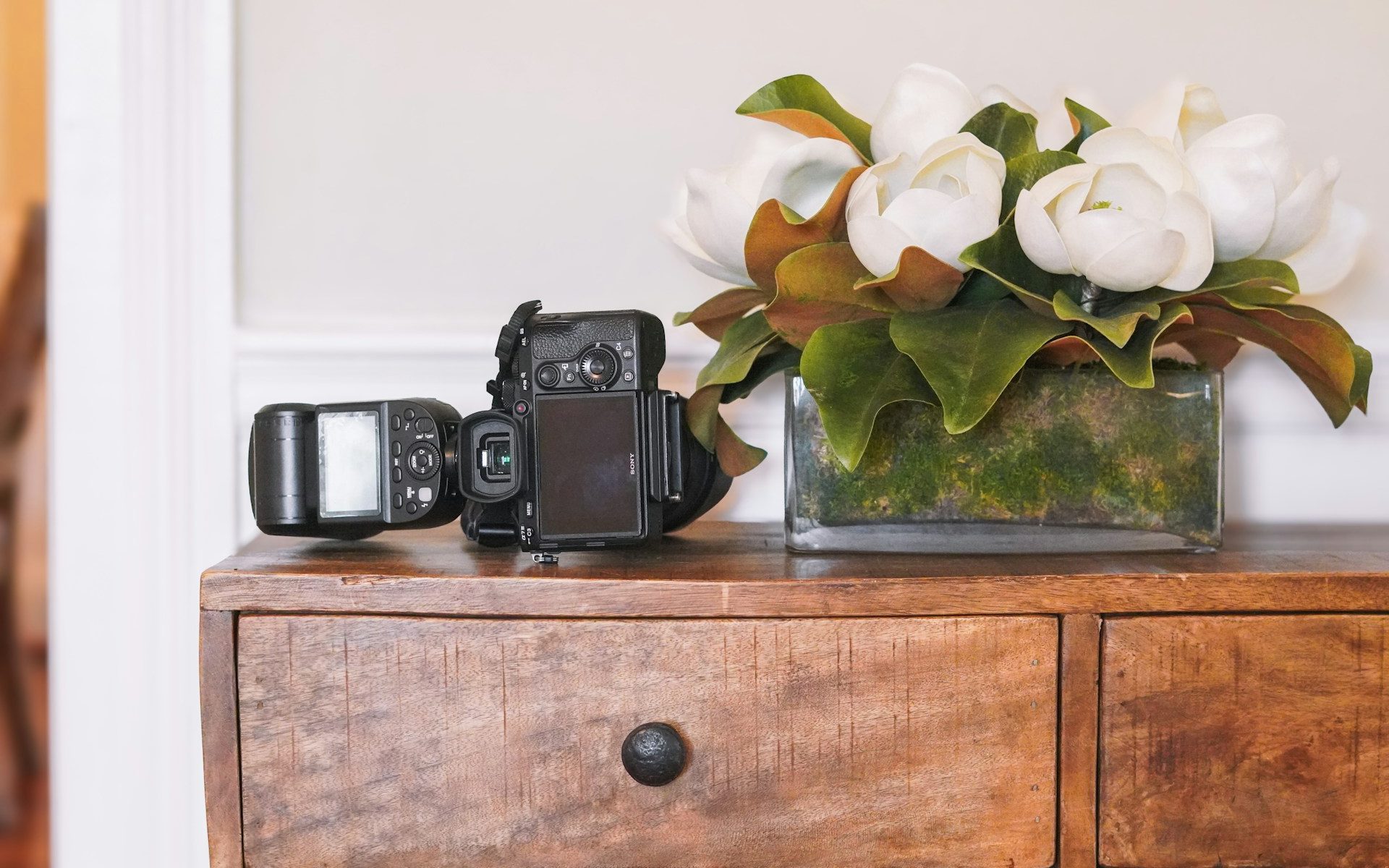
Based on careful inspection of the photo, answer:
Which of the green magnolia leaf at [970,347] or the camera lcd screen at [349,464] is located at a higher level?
the green magnolia leaf at [970,347]

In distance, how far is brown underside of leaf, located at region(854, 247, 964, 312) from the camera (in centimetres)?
53

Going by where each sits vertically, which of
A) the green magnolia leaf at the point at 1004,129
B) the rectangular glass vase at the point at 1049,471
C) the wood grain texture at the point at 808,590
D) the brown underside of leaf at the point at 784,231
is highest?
the green magnolia leaf at the point at 1004,129

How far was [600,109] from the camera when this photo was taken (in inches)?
34.3

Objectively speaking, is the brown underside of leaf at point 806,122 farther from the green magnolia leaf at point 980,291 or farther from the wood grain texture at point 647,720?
the wood grain texture at point 647,720

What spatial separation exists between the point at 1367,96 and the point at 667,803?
89cm

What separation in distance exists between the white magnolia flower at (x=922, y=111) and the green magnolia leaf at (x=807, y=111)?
0.03 meters

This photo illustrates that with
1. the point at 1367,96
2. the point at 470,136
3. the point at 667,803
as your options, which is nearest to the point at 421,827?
the point at 667,803

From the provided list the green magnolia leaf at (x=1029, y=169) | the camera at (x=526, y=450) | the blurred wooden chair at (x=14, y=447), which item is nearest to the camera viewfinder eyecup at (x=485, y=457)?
the camera at (x=526, y=450)

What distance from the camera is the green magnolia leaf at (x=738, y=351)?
59 cm

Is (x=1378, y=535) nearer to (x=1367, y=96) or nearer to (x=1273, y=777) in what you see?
(x=1273, y=777)

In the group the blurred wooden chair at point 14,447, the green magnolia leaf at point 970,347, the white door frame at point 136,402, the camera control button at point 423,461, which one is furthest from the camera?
the blurred wooden chair at point 14,447

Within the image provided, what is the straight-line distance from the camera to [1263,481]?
0.86m

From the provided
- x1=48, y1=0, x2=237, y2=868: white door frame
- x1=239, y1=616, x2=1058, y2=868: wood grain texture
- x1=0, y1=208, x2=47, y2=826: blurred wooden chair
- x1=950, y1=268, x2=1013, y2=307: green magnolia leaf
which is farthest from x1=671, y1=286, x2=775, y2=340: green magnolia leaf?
x1=0, y1=208, x2=47, y2=826: blurred wooden chair

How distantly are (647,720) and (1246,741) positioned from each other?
33 centimetres
